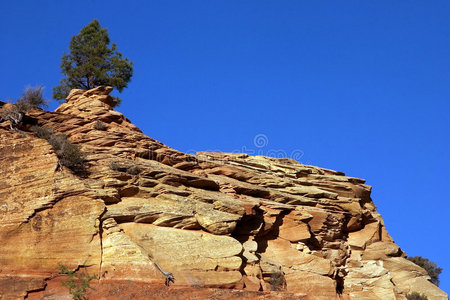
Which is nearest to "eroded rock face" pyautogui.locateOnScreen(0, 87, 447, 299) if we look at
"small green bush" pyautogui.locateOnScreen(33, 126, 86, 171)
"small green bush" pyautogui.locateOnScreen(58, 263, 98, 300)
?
"small green bush" pyautogui.locateOnScreen(58, 263, 98, 300)

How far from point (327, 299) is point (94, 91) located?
17929 millimetres

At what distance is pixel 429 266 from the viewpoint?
1592 inches

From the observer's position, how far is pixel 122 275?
19.6 m

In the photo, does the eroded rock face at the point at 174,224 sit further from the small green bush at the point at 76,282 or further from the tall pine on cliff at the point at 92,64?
the tall pine on cliff at the point at 92,64

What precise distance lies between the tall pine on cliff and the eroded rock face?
9780 millimetres

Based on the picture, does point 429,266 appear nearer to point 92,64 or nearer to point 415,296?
point 415,296

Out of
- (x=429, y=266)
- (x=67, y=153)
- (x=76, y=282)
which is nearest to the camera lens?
(x=76, y=282)

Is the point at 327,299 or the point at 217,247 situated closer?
the point at 217,247

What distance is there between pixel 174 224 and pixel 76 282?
190 inches

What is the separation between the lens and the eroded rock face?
20.1 m

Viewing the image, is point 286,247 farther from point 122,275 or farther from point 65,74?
point 65,74

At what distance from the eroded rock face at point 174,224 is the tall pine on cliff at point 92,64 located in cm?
978

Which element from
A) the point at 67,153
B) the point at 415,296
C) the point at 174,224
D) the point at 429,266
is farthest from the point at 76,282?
the point at 429,266

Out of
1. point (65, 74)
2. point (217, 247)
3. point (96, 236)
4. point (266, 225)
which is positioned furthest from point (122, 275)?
point (65, 74)
